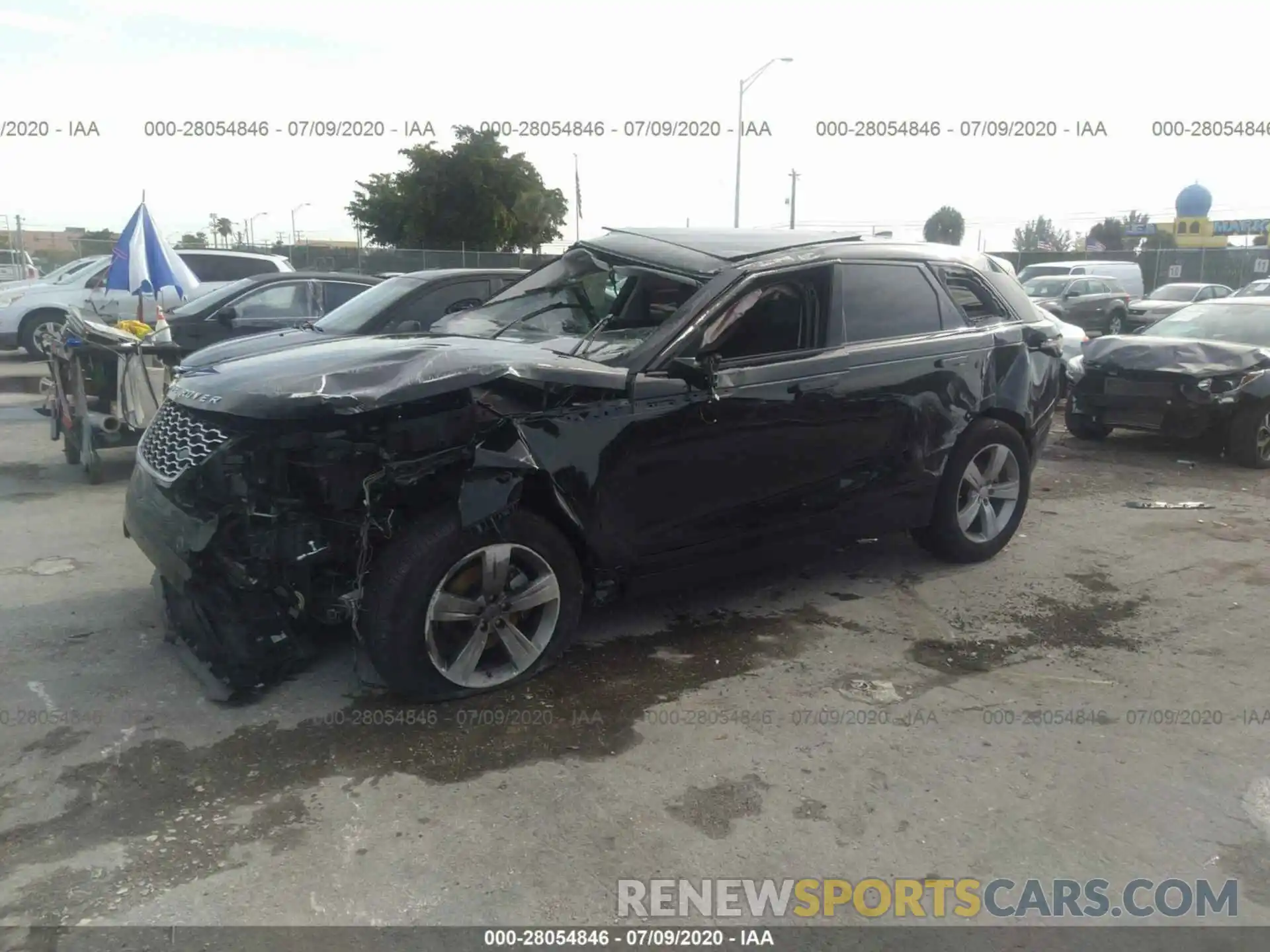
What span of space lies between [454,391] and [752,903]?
2045 millimetres

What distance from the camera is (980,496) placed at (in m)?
5.75

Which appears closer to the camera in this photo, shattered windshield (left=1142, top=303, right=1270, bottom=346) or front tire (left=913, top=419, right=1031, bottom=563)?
front tire (left=913, top=419, right=1031, bottom=563)

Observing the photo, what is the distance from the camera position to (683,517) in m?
4.32

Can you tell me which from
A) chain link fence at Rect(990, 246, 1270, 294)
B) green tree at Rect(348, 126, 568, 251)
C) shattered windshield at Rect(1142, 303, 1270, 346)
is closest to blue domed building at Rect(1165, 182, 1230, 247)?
chain link fence at Rect(990, 246, 1270, 294)

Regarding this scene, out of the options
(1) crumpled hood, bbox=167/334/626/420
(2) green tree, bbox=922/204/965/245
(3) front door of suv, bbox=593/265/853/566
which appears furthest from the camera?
(2) green tree, bbox=922/204/965/245

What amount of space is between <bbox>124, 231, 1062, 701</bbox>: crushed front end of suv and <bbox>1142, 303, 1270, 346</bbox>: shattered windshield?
557 centimetres

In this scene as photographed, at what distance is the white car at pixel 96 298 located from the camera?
Answer: 14805 mm

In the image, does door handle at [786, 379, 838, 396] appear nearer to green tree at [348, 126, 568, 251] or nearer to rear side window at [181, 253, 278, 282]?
rear side window at [181, 253, 278, 282]

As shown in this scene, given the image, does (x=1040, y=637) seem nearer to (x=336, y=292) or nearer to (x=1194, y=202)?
(x=336, y=292)

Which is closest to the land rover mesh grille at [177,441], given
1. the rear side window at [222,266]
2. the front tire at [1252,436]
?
the front tire at [1252,436]

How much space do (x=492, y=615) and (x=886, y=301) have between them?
8.94ft

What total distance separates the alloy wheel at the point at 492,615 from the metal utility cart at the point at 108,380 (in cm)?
432

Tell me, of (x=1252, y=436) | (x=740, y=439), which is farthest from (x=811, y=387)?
(x=1252, y=436)

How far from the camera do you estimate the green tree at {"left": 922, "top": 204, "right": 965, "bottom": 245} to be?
50578 millimetres
